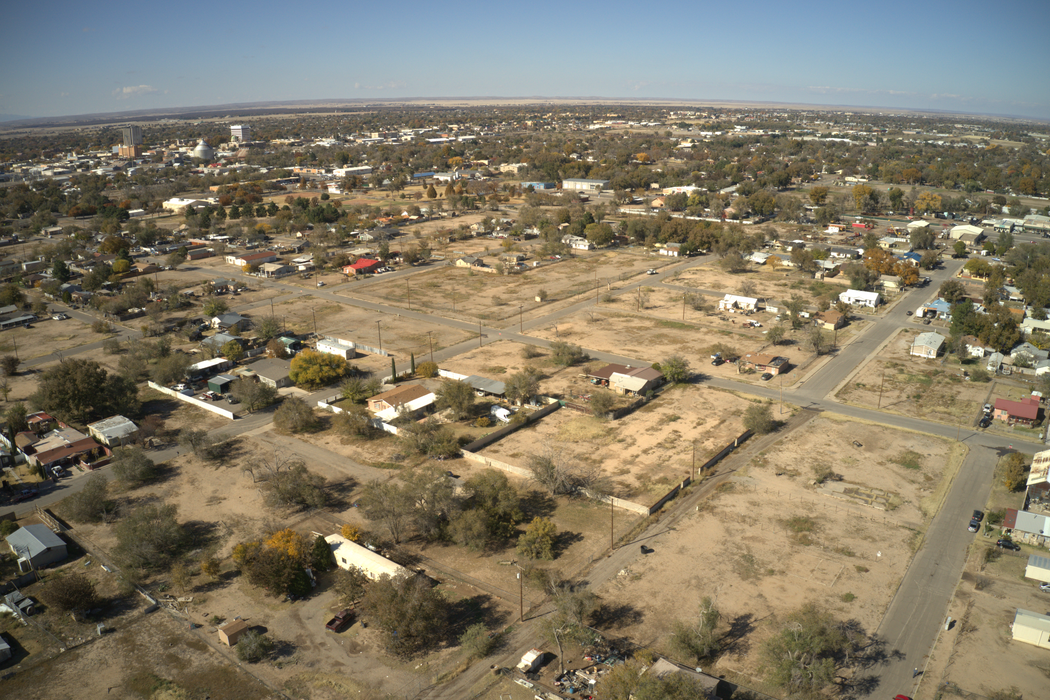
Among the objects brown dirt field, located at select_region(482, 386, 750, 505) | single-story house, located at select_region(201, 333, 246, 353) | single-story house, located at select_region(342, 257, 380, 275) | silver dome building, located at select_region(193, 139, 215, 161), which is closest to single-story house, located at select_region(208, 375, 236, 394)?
single-story house, located at select_region(201, 333, 246, 353)

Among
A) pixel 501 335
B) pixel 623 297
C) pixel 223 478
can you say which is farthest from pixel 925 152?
pixel 223 478

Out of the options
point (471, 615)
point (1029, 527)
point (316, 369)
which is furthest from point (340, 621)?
point (1029, 527)

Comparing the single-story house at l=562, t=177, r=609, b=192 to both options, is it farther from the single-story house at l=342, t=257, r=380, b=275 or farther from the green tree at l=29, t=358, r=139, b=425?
the green tree at l=29, t=358, r=139, b=425

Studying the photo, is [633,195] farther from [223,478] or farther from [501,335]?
[223,478]

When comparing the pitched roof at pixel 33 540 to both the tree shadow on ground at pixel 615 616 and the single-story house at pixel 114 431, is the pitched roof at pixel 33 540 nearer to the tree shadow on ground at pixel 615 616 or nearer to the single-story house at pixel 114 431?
the single-story house at pixel 114 431

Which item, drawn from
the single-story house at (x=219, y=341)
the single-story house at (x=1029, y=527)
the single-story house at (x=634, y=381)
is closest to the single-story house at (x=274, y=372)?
the single-story house at (x=219, y=341)

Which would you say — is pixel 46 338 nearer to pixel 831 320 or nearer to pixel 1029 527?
pixel 831 320
